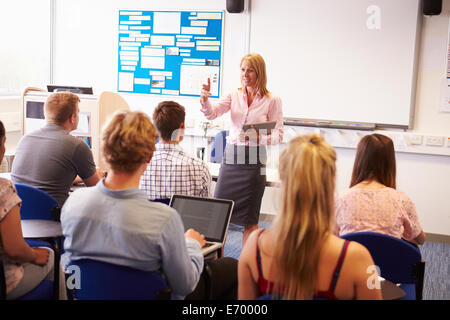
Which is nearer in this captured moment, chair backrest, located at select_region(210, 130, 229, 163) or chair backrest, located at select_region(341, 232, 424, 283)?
chair backrest, located at select_region(341, 232, 424, 283)

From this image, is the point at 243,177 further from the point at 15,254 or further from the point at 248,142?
the point at 15,254

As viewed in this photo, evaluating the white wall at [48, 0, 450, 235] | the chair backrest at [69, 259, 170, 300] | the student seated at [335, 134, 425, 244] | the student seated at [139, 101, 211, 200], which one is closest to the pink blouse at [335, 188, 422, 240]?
the student seated at [335, 134, 425, 244]

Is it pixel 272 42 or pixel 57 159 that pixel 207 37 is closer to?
pixel 272 42

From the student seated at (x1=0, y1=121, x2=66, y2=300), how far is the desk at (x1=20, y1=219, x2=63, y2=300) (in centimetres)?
7

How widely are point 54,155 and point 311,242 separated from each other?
1958 millimetres

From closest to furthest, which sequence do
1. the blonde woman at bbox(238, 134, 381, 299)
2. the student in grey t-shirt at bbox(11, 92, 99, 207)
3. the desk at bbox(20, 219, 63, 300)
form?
the blonde woman at bbox(238, 134, 381, 299) < the desk at bbox(20, 219, 63, 300) < the student in grey t-shirt at bbox(11, 92, 99, 207)

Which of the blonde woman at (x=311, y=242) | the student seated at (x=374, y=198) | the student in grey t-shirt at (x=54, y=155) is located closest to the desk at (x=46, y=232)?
the student in grey t-shirt at (x=54, y=155)

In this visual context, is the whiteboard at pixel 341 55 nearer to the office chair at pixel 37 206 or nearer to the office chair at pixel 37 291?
the office chair at pixel 37 206

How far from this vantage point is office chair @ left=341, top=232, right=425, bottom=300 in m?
2.05

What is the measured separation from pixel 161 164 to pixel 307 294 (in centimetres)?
142

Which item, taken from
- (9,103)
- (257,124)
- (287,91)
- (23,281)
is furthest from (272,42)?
(23,281)

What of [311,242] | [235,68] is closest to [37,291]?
[311,242]

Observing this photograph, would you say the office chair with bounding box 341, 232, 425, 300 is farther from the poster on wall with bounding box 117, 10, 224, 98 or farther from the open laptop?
the poster on wall with bounding box 117, 10, 224, 98

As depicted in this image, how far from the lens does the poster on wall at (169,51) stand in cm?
548
